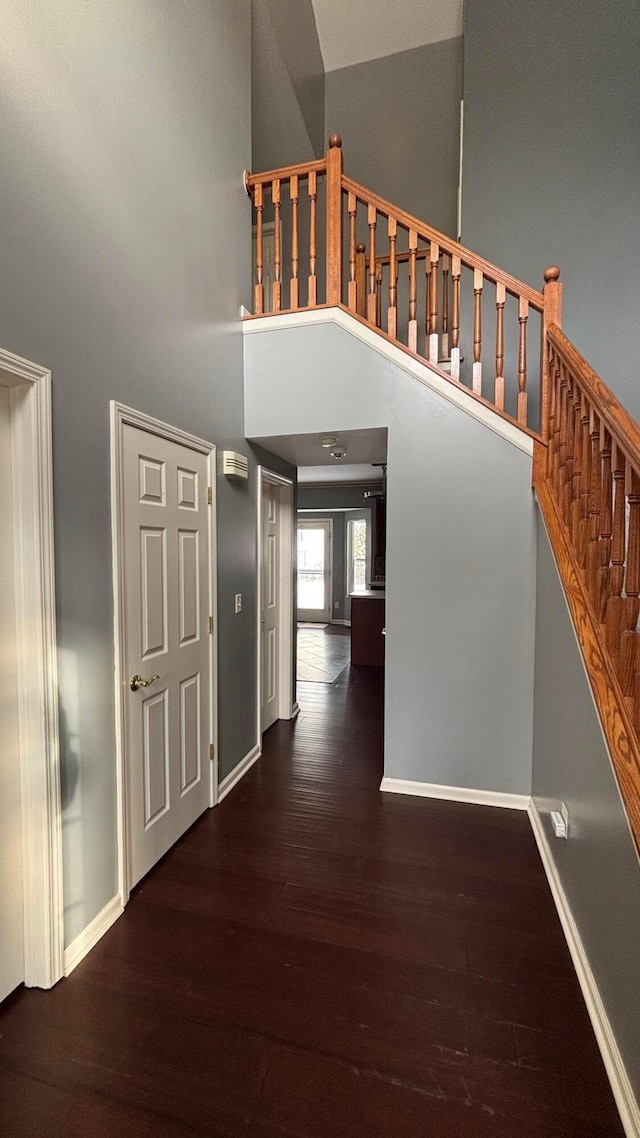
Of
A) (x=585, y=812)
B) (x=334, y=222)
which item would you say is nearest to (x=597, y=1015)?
(x=585, y=812)

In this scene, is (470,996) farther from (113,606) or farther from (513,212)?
(513,212)

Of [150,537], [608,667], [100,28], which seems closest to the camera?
[608,667]

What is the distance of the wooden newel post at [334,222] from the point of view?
2.76 m

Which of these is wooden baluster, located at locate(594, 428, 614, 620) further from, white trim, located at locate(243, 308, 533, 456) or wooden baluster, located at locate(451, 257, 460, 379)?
wooden baluster, located at locate(451, 257, 460, 379)

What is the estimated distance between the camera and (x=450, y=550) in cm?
271

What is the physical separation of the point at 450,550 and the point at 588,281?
8.22ft

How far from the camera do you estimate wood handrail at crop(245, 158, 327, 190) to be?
2834 millimetres

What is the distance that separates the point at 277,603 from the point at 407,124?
190 inches

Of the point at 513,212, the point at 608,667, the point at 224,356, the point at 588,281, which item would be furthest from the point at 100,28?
the point at 588,281

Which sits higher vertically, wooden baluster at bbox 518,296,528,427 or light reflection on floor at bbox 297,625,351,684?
wooden baluster at bbox 518,296,528,427

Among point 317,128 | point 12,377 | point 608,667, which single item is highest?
point 317,128

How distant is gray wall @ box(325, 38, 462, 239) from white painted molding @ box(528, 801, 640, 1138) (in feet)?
17.8

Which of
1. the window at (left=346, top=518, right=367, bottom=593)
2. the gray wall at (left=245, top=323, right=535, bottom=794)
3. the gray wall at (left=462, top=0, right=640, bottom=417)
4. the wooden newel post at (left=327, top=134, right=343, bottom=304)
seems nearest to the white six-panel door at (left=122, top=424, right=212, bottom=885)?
the gray wall at (left=245, top=323, right=535, bottom=794)

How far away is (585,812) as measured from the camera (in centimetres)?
164
